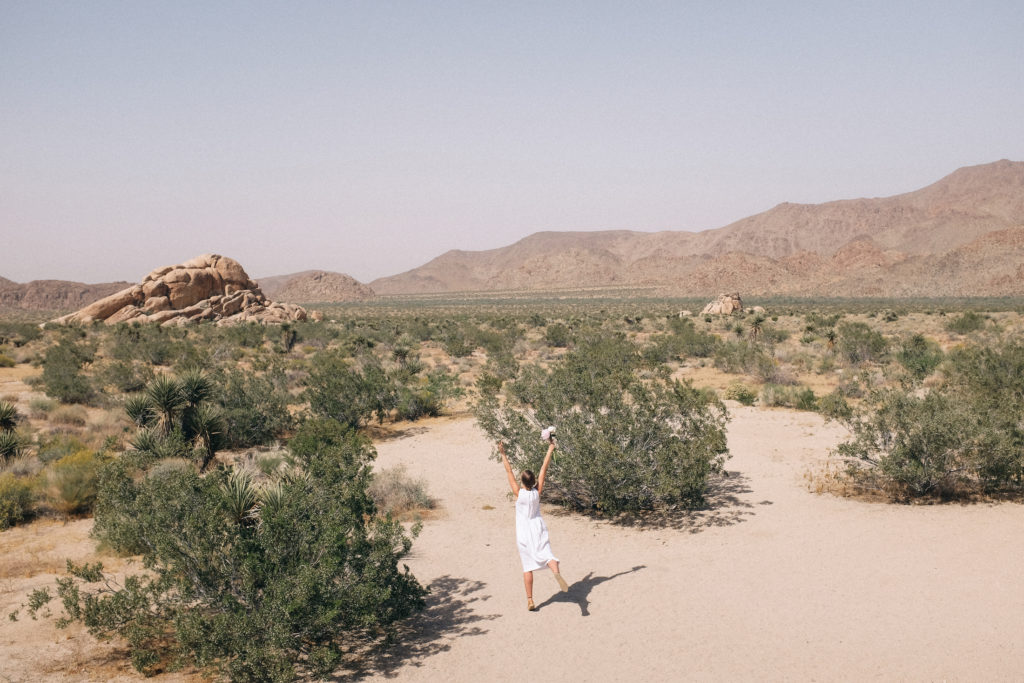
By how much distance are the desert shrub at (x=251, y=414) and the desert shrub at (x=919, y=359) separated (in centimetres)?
1695

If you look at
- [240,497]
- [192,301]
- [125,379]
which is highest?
[192,301]

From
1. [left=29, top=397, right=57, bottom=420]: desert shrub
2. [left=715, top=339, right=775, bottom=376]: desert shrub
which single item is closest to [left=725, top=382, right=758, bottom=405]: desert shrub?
[left=715, top=339, right=775, bottom=376]: desert shrub

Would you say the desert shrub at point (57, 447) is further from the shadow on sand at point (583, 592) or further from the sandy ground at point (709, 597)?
the shadow on sand at point (583, 592)

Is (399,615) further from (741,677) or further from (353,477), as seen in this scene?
(741,677)

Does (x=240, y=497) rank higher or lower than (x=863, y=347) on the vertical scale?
higher

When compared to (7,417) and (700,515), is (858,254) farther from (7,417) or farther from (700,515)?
(7,417)

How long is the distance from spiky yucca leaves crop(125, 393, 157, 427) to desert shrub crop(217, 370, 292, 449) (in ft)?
4.59

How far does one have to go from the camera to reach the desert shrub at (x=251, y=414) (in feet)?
46.3

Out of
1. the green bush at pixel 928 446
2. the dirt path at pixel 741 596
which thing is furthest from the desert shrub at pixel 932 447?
the dirt path at pixel 741 596

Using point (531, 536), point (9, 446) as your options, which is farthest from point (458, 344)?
point (531, 536)

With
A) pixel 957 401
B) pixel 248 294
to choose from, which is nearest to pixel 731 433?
pixel 957 401

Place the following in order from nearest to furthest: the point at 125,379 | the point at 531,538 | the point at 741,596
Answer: the point at 531,538, the point at 741,596, the point at 125,379

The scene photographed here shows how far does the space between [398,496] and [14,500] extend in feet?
19.0

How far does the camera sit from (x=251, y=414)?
47.1 ft
